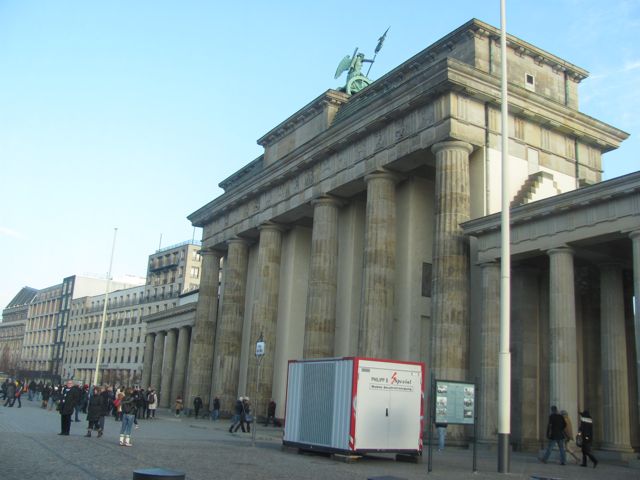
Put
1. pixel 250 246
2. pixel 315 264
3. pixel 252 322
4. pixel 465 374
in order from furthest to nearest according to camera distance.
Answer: pixel 250 246, pixel 252 322, pixel 315 264, pixel 465 374

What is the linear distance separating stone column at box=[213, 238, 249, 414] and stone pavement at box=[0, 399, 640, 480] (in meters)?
A: 22.5

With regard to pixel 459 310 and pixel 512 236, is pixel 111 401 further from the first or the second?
pixel 512 236

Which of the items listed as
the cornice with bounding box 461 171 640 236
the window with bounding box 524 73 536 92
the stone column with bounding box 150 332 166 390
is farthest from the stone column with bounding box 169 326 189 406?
the cornice with bounding box 461 171 640 236

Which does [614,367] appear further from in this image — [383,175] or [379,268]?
[383,175]

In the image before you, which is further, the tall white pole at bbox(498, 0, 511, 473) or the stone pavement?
the tall white pole at bbox(498, 0, 511, 473)

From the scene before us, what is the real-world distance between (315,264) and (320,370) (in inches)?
680

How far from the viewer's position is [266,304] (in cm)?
4266

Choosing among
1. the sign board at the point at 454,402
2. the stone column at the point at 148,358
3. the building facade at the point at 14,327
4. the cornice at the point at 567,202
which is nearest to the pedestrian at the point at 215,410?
the cornice at the point at 567,202

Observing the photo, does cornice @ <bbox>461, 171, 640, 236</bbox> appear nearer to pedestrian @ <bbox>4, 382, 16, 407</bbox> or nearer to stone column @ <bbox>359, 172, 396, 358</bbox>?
stone column @ <bbox>359, 172, 396, 358</bbox>

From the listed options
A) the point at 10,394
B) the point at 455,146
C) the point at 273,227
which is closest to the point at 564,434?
the point at 455,146

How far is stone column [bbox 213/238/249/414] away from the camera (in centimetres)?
4556

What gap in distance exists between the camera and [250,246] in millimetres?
Answer: 49875

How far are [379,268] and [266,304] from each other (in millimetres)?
12244

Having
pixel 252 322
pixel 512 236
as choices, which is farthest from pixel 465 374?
pixel 252 322
